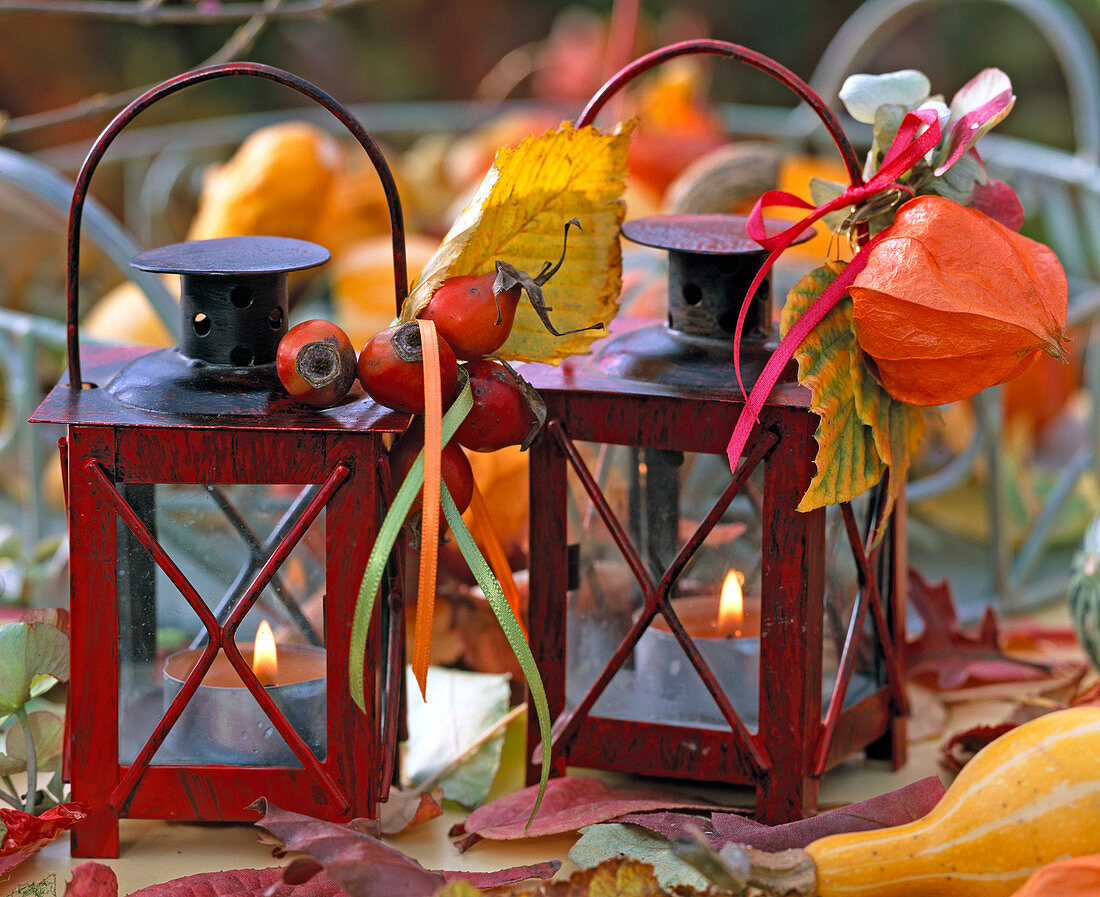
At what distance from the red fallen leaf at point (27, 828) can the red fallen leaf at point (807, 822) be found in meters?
0.21

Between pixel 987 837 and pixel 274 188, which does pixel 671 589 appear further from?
pixel 274 188

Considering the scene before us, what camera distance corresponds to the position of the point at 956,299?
A: 1.42 feet

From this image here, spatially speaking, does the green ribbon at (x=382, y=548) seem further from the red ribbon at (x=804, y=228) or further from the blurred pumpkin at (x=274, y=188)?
the blurred pumpkin at (x=274, y=188)

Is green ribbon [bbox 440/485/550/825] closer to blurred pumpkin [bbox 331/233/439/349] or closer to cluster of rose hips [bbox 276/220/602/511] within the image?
cluster of rose hips [bbox 276/220/602/511]

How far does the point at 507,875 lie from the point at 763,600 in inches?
5.6

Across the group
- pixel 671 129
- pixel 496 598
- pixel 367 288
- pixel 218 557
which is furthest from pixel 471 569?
pixel 671 129

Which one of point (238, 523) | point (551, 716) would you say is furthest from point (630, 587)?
point (238, 523)

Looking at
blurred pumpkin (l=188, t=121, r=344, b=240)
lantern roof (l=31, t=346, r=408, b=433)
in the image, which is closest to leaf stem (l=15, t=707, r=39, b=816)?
lantern roof (l=31, t=346, r=408, b=433)

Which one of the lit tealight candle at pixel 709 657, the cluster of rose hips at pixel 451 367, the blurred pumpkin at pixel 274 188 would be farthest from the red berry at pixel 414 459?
the blurred pumpkin at pixel 274 188

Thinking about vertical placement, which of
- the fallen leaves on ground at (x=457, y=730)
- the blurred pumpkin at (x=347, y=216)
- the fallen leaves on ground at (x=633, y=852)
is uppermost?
the blurred pumpkin at (x=347, y=216)

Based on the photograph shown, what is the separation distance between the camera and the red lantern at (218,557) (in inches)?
17.8

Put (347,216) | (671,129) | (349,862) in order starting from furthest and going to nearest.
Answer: (671,129)
(347,216)
(349,862)

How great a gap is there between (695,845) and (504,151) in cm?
24

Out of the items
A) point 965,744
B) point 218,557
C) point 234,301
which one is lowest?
point 965,744
